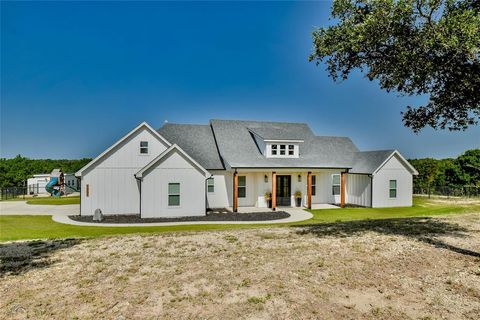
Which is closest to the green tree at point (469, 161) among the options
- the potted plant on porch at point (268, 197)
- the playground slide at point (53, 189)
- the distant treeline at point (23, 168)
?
the potted plant on porch at point (268, 197)

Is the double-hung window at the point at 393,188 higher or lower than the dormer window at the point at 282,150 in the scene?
lower

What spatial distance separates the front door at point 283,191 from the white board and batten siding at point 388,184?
694 centimetres

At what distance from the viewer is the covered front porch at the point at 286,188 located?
24.3 metres

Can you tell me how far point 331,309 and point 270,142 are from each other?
65.0ft

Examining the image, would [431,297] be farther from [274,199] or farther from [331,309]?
[274,199]

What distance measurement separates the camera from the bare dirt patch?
5.93 metres

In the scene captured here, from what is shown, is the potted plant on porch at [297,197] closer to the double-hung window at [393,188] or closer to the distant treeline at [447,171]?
the double-hung window at [393,188]

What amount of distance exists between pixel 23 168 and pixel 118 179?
43.7 meters

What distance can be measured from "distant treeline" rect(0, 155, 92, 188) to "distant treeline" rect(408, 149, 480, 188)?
53.6 metres

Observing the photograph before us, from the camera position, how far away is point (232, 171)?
23.7 meters

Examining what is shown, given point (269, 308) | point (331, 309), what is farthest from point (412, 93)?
point (269, 308)

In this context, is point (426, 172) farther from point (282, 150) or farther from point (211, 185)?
point (211, 185)

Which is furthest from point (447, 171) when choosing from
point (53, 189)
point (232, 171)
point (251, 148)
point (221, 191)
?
point (53, 189)

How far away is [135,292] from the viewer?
22.2ft
